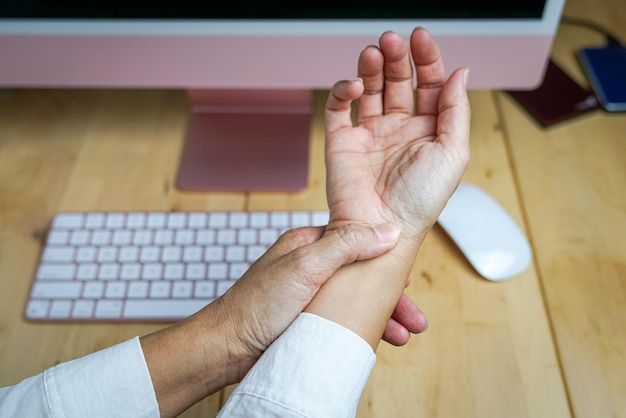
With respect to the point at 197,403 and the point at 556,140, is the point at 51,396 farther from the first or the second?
the point at 556,140

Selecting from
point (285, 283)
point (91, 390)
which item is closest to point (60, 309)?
point (91, 390)

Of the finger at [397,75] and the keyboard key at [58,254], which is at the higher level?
the finger at [397,75]

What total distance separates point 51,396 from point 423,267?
0.35 meters

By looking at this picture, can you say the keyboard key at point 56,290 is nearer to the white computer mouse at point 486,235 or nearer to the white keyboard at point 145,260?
the white keyboard at point 145,260

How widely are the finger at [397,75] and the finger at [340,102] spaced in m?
0.04

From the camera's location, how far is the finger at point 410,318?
0.50 meters

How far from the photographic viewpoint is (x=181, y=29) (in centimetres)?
54

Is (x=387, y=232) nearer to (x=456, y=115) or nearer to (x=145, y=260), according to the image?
(x=456, y=115)

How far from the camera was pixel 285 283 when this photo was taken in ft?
Result: 1.49

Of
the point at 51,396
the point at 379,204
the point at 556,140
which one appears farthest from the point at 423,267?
the point at 51,396

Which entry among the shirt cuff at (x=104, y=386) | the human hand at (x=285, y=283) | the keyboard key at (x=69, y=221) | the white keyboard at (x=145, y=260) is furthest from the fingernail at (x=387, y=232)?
the keyboard key at (x=69, y=221)

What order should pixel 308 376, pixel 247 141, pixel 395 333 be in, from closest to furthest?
1. pixel 308 376
2. pixel 395 333
3. pixel 247 141

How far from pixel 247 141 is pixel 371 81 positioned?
0.67 feet

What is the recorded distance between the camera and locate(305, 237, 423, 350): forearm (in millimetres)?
449
